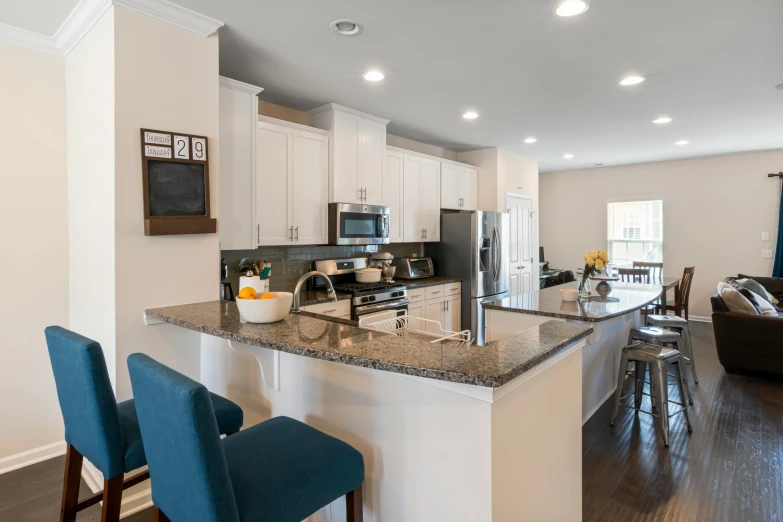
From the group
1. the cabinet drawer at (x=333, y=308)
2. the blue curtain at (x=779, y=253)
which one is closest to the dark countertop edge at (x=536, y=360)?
the cabinet drawer at (x=333, y=308)

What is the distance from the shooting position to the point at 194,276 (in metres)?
2.31

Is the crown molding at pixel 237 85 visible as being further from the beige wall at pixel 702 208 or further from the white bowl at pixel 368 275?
the beige wall at pixel 702 208

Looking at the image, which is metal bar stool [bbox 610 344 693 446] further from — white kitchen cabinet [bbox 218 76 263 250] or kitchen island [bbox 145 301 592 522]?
white kitchen cabinet [bbox 218 76 263 250]

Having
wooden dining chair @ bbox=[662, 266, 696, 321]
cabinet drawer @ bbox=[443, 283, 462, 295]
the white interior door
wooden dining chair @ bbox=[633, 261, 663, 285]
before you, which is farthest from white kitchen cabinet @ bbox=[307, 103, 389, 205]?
wooden dining chair @ bbox=[633, 261, 663, 285]

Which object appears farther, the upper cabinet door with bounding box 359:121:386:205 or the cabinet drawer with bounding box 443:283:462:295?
the cabinet drawer with bounding box 443:283:462:295

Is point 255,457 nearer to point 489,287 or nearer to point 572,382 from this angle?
point 572,382

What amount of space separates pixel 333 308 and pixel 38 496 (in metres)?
2.10

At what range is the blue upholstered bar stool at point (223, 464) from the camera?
3.41 ft

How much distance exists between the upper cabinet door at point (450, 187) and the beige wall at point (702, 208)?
3.64m

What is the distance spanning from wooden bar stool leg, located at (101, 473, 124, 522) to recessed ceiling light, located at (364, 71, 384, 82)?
275 cm

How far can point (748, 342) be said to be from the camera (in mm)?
4047

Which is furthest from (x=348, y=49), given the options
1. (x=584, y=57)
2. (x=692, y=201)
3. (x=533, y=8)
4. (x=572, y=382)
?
(x=692, y=201)

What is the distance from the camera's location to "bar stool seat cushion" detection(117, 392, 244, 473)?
1.55 m

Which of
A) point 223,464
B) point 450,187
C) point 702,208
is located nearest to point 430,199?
point 450,187
